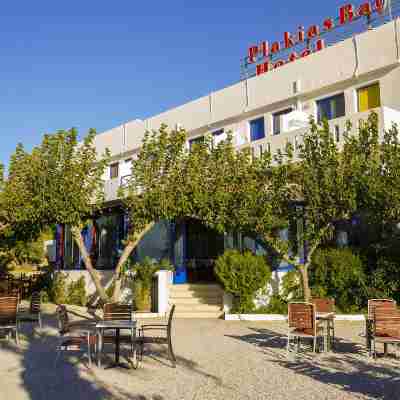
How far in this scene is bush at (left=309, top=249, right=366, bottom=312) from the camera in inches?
575

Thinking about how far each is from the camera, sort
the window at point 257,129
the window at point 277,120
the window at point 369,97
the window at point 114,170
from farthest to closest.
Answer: the window at point 114,170 < the window at point 257,129 < the window at point 277,120 < the window at point 369,97

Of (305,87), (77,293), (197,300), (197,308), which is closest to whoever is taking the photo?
(197,308)

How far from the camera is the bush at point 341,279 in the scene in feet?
47.9

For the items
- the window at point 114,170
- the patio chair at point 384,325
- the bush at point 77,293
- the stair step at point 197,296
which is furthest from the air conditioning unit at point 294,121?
the window at point 114,170

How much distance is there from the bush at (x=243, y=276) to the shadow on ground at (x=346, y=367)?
4033mm

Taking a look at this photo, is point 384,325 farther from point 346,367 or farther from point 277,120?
point 277,120

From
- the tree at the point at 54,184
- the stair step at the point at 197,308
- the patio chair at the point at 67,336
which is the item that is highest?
the tree at the point at 54,184

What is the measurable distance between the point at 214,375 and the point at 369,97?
13.2m

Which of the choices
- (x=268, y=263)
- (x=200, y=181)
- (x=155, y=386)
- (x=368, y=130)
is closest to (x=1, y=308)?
(x=155, y=386)

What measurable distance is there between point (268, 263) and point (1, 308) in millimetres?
8512

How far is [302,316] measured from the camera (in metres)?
9.21

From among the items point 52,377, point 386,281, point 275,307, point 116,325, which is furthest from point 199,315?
point 52,377

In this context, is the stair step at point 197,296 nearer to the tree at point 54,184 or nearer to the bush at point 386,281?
the tree at point 54,184

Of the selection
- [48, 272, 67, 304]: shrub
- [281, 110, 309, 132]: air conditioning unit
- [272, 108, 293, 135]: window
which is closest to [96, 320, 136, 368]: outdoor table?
[281, 110, 309, 132]: air conditioning unit
